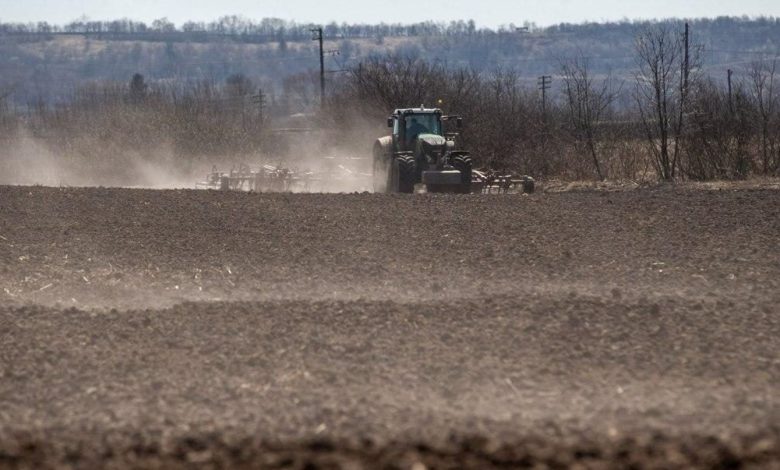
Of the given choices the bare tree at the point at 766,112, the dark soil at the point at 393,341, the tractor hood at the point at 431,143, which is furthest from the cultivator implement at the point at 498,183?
the dark soil at the point at 393,341

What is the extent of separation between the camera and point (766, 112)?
3069 cm

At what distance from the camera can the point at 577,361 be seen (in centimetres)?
802

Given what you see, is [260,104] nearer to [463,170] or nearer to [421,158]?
[421,158]

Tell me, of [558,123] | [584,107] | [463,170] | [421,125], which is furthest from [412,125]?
[558,123]

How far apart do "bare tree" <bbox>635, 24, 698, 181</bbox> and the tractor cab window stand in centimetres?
617

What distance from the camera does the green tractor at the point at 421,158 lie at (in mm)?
25359

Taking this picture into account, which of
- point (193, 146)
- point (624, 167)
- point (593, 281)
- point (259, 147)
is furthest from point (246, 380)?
point (259, 147)

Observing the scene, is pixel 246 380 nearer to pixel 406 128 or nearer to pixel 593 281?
pixel 593 281

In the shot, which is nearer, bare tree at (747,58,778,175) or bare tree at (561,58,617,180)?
bare tree at (747,58,778,175)

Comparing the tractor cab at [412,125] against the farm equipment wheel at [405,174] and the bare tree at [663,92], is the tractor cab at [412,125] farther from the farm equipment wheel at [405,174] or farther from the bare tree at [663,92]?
the bare tree at [663,92]

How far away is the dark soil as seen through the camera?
5934mm

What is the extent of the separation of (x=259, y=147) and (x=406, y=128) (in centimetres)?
2502

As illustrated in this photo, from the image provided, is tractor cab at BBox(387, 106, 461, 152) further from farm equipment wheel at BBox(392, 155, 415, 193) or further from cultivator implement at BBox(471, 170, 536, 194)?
cultivator implement at BBox(471, 170, 536, 194)

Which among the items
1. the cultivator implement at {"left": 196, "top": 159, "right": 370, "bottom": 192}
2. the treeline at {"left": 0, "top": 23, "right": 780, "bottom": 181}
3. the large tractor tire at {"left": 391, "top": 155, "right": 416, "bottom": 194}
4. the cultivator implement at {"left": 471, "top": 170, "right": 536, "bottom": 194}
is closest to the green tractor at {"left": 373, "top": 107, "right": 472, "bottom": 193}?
the large tractor tire at {"left": 391, "top": 155, "right": 416, "bottom": 194}
